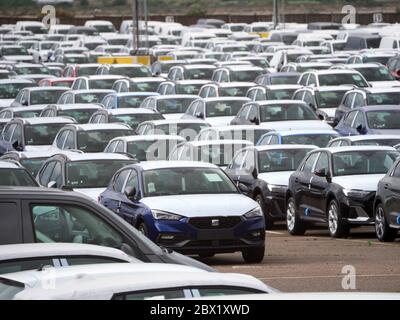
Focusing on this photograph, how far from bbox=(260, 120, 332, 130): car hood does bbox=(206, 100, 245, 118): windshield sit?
10.8ft

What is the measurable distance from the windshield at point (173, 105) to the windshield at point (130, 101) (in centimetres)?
130

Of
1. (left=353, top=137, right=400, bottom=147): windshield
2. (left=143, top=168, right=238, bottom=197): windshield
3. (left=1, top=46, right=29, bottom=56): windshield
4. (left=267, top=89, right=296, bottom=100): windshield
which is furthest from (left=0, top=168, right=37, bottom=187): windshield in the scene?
(left=1, top=46, right=29, bottom=56): windshield

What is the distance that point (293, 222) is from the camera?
2469 cm

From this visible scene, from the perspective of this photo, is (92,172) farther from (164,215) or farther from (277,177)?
(164,215)

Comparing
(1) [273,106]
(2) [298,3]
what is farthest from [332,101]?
(2) [298,3]

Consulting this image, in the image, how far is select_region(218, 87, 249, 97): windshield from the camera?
4128 centimetres

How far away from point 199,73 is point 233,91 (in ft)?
31.5

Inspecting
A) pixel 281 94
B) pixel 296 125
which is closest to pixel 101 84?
pixel 281 94

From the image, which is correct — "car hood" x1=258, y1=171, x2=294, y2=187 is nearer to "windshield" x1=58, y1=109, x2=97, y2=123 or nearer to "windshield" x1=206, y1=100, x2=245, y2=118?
"windshield" x1=206, y1=100, x2=245, y2=118

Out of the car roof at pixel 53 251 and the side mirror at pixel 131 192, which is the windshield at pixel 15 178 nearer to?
the side mirror at pixel 131 192

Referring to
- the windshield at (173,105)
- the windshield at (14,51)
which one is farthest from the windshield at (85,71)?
the windshield at (14,51)

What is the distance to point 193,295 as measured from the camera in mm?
6637

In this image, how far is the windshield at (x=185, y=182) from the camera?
20.2 metres

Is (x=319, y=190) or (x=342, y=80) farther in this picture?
(x=342, y=80)
